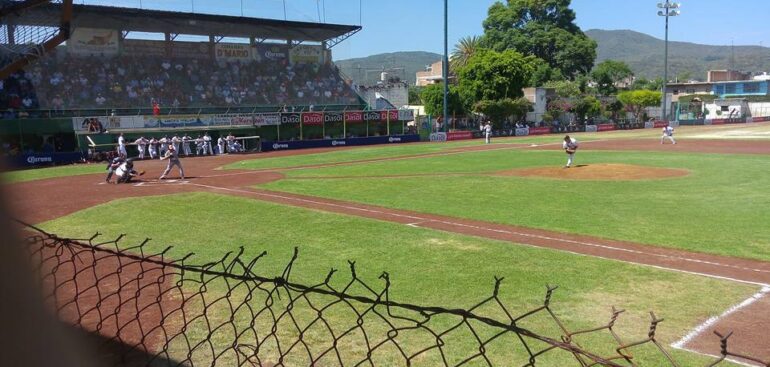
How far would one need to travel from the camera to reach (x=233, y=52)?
170 ft

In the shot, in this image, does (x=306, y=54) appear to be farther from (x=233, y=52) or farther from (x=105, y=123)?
(x=105, y=123)

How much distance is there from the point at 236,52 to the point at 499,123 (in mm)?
27381

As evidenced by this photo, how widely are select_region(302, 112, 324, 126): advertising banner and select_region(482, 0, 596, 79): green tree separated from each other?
175 ft

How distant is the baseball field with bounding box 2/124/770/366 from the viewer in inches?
318

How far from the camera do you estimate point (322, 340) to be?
700 centimetres

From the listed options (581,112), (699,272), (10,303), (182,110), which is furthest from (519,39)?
(10,303)

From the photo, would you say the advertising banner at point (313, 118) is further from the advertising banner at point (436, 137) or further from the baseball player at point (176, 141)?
A: the advertising banner at point (436, 137)

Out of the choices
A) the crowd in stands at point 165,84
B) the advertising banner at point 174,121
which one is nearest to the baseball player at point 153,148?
the advertising banner at point 174,121

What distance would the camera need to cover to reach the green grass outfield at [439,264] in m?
8.05

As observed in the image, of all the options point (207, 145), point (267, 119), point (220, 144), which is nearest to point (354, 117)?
point (267, 119)

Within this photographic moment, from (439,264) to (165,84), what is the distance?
132 feet

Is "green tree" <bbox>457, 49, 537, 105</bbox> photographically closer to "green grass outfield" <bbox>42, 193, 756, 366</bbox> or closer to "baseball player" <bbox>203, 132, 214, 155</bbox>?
"baseball player" <bbox>203, 132, 214, 155</bbox>

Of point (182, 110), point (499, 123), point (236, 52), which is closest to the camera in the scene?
point (182, 110)

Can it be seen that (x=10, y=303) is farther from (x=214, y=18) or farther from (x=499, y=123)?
(x=499, y=123)
